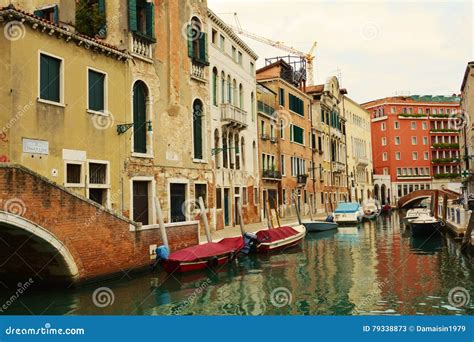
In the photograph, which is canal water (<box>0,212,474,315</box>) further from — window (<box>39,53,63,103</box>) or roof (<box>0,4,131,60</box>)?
roof (<box>0,4,131,60</box>)

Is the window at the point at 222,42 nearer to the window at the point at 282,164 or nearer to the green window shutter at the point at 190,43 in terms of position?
the green window shutter at the point at 190,43

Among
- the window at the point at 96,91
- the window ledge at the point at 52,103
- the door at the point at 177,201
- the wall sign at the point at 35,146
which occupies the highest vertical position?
the window at the point at 96,91

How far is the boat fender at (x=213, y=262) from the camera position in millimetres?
13378

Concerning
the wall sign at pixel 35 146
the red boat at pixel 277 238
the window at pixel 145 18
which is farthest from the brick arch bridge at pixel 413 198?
the wall sign at pixel 35 146

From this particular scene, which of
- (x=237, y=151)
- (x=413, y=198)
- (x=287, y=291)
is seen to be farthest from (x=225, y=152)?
(x=413, y=198)

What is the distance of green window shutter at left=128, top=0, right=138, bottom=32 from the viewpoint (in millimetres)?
15648

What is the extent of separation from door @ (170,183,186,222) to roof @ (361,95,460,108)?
4449cm

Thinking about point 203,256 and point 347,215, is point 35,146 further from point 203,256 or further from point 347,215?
point 347,215

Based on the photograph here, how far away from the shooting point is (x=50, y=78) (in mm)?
12688

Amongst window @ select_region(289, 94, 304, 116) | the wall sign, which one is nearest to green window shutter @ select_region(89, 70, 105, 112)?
the wall sign

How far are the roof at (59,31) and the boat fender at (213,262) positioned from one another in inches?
258

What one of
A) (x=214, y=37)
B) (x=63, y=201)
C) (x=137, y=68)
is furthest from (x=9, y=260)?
(x=214, y=37)

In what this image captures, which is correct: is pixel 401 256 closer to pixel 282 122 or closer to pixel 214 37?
pixel 214 37

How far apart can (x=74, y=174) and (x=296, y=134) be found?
20.8 m
